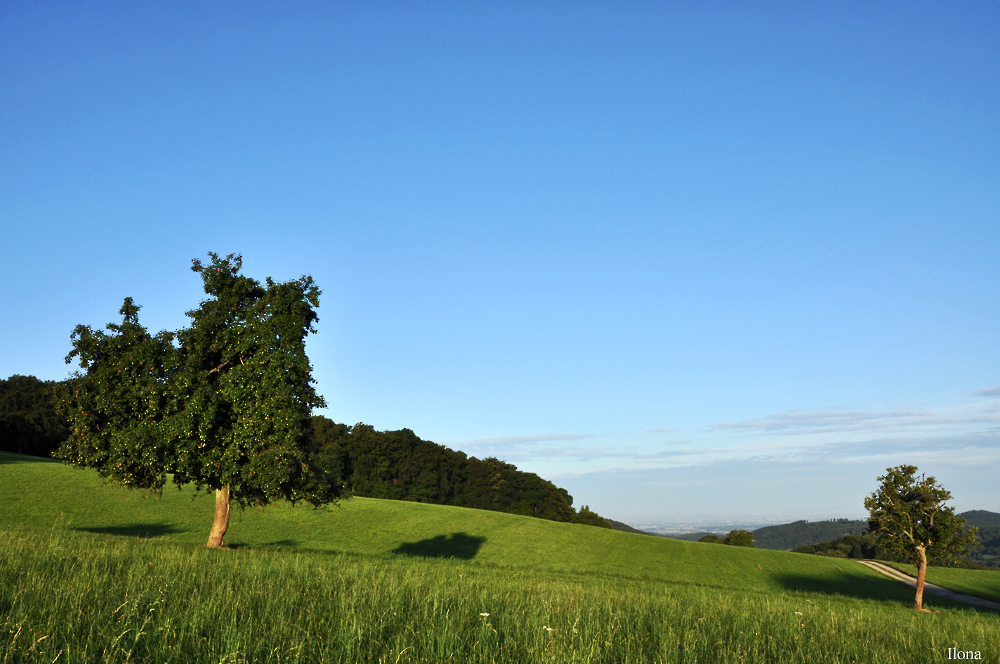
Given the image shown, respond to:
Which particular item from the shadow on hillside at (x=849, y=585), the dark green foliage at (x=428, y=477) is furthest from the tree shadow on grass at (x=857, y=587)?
the dark green foliage at (x=428, y=477)

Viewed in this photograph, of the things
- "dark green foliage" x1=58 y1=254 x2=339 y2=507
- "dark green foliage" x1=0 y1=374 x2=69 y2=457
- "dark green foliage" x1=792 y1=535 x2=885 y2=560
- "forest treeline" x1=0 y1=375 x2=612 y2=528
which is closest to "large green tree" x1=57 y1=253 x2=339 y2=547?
"dark green foliage" x1=58 y1=254 x2=339 y2=507

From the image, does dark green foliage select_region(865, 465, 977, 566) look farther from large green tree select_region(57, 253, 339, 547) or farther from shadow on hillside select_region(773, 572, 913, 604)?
large green tree select_region(57, 253, 339, 547)

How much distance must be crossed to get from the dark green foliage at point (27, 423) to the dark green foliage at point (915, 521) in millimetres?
101653

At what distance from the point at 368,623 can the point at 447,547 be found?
46.2 m

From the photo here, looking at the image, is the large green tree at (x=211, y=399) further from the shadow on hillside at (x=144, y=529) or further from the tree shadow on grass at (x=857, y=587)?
the tree shadow on grass at (x=857, y=587)

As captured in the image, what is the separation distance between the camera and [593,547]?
57688 millimetres

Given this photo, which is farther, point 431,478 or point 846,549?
point 846,549

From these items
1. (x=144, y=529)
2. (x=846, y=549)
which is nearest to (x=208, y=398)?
(x=144, y=529)

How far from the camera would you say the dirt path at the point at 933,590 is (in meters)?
49.2

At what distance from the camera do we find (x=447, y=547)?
50.6m

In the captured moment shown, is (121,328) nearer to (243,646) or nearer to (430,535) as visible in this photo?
(243,646)

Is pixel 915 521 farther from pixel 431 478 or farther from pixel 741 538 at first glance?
pixel 431 478

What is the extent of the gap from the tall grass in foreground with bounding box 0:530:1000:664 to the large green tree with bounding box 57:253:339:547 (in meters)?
12.8

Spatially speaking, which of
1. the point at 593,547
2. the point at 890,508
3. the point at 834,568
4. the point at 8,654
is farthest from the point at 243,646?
the point at 834,568
